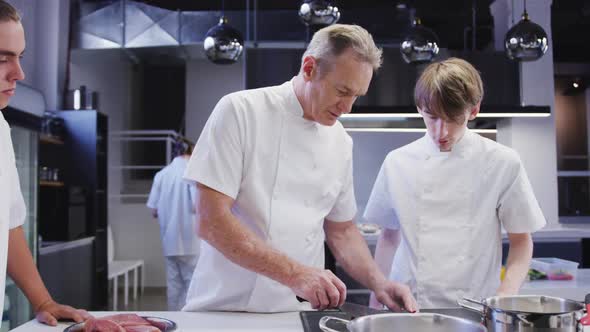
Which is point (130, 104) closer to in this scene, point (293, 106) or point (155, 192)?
point (155, 192)

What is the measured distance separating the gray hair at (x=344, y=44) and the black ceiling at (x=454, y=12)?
459 centimetres

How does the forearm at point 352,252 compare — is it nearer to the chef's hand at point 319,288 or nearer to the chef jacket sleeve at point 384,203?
the chef jacket sleeve at point 384,203

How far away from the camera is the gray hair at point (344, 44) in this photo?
5.18ft

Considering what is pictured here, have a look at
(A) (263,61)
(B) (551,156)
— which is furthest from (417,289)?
(B) (551,156)

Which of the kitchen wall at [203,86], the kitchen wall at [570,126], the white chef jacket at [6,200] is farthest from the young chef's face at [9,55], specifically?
the kitchen wall at [570,126]

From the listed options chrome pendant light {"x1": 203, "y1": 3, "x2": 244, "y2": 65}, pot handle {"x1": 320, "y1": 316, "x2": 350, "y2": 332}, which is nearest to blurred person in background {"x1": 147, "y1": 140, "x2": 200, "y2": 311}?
chrome pendant light {"x1": 203, "y1": 3, "x2": 244, "y2": 65}

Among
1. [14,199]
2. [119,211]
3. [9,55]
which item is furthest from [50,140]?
[9,55]

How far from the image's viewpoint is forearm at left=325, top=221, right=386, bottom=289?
175cm

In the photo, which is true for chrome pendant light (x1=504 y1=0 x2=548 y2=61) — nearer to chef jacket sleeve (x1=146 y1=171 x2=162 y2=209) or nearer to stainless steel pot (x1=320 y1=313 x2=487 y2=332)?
stainless steel pot (x1=320 y1=313 x2=487 y2=332)

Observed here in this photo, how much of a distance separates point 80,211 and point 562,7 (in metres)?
5.96

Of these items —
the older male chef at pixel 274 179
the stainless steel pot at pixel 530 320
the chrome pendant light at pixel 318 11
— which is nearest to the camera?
the stainless steel pot at pixel 530 320

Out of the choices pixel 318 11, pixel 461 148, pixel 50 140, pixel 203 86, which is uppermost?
pixel 203 86

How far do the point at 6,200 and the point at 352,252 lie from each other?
1.01 metres

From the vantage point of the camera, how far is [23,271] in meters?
1.51
